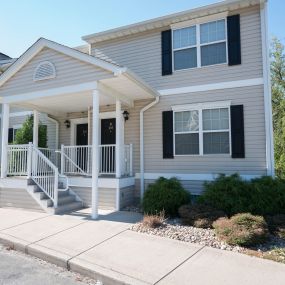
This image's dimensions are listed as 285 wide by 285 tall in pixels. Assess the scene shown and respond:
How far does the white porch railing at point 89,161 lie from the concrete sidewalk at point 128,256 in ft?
9.97

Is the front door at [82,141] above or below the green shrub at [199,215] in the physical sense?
above

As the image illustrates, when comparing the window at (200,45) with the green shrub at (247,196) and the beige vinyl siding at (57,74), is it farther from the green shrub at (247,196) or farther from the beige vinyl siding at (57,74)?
the green shrub at (247,196)

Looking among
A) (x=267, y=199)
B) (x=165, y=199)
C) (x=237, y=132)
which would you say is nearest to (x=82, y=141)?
(x=165, y=199)

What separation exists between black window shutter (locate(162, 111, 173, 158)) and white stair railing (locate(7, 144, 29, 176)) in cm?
437

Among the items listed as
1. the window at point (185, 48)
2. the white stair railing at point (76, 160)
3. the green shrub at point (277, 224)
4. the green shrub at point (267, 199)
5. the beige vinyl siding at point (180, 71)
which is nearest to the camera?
the green shrub at point (277, 224)

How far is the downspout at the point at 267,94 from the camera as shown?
25.3ft

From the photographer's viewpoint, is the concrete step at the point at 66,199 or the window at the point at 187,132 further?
the window at the point at 187,132

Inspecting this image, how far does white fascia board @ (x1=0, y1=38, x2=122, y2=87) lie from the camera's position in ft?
23.0

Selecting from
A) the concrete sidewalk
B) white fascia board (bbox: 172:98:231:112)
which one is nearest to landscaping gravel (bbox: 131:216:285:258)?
the concrete sidewalk

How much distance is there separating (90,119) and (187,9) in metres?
5.06

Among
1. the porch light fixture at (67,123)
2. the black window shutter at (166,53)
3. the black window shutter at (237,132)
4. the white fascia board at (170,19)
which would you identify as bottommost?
the black window shutter at (237,132)

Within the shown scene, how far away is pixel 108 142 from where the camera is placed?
10508 millimetres

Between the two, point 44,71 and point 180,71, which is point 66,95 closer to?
point 44,71

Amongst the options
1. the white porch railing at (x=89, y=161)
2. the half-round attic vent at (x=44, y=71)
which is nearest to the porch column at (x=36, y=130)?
the white porch railing at (x=89, y=161)
